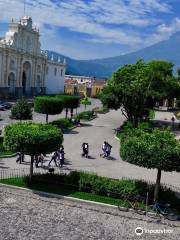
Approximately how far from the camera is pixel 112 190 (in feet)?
70.6

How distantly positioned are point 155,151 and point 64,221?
4.91 m

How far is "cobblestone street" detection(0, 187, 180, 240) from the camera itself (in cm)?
1681

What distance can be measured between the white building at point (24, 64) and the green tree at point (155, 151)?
58188mm

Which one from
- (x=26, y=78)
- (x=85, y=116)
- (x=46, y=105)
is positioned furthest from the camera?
(x=26, y=78)

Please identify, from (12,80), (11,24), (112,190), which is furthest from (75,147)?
(11,24)

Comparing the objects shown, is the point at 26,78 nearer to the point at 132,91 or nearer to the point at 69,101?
the point at 69,101

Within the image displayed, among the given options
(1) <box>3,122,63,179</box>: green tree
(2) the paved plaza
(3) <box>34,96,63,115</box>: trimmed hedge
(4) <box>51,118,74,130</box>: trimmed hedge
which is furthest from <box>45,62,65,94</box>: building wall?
(1) <box>3,122,63,179</box>: green tree

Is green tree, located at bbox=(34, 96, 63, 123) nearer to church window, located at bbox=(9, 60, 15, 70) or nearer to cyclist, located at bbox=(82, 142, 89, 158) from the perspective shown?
cyclist, located at bbox=(82, 142, 89, 158)

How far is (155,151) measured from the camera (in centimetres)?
1972

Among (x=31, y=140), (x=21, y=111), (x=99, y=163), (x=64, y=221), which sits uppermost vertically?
(x=31, y=140)

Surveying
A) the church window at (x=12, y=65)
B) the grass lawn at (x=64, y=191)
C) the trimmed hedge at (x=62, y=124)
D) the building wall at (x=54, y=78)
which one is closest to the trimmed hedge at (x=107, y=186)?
the grass lawn at (x=64, y=191)

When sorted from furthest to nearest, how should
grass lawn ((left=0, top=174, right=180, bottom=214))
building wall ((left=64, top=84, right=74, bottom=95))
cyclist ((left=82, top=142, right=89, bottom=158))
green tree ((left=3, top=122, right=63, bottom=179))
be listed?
1. building wall ((left=64, top=84, right=74, bottom=95))
2. cyclist ((left=82, top=142, right=89, bottom=158))
3. green tree ((left=3, top=122, right=63, bottom=179))
4. grass lawn ((left=0, top=174, right=180, bottom=214))

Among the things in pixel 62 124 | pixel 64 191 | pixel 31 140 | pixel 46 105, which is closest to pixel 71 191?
pixel 64 191

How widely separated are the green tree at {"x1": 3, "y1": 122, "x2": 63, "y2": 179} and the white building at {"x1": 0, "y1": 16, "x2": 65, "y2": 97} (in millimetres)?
54920
